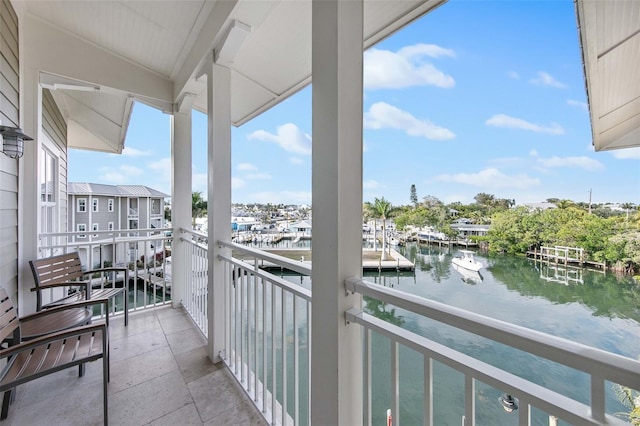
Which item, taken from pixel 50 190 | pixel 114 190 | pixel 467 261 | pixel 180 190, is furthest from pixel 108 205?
pixel 467 261

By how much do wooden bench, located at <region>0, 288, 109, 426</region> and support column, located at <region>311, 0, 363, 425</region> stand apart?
1.35 meters

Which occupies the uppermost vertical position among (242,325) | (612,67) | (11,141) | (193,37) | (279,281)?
→ (193,37)

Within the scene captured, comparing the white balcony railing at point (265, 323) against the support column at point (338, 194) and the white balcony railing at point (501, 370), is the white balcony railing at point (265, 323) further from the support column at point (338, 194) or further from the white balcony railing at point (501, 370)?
the white balcony railing at point (501, 370)

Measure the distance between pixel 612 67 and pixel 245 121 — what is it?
3.35 metres

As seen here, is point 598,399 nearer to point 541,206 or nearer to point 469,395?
point 469,395

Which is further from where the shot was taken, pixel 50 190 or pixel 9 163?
pixel 50 190

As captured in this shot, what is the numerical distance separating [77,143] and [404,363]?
8017mm

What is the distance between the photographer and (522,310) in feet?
4.18

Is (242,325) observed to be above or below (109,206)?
below

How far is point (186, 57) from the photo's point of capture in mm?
2824

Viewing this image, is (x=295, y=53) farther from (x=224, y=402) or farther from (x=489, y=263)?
(x=224, y=402)

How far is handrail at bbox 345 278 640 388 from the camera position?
0.50 meters

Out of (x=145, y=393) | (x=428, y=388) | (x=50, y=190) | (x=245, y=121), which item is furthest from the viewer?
(x=50, y=190)

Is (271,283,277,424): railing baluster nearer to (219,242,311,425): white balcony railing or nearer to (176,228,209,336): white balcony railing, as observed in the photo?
(219,242,311,425): white balcony railing
